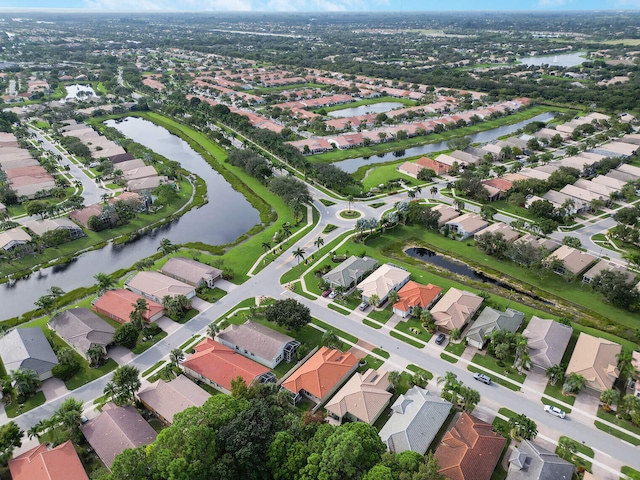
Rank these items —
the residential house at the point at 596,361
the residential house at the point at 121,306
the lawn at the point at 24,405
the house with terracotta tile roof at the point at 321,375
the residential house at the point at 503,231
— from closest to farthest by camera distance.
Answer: the lawn at the point at 24,405 → the house with terracotta tile roof at the point at 321,375 → the residential house at the point at 596,361 → the residential house at the point at 121,306 → the residential house at the point at 503,231

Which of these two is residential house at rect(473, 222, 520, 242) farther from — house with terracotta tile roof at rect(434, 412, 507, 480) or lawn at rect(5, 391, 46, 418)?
lawn at rect(5, 391, 46, 418)

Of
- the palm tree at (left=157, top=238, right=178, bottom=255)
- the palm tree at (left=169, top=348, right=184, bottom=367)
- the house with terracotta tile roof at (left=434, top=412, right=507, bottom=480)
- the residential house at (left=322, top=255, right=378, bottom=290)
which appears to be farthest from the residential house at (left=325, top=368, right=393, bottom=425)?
the palm tree at (left=157, top=238, right=178, bottom=255)

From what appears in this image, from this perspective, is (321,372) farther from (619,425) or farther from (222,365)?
(619,425)

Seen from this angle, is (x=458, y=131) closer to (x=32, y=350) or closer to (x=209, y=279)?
(x=209, y=279)

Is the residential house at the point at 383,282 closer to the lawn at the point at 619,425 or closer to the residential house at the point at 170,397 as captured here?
the residential house at the point at 170,397

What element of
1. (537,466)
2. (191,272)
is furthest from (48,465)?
(537,466)

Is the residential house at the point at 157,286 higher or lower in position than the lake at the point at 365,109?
lower

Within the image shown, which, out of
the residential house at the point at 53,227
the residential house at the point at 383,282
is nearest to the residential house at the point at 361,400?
the residential house at the point at 383,282
